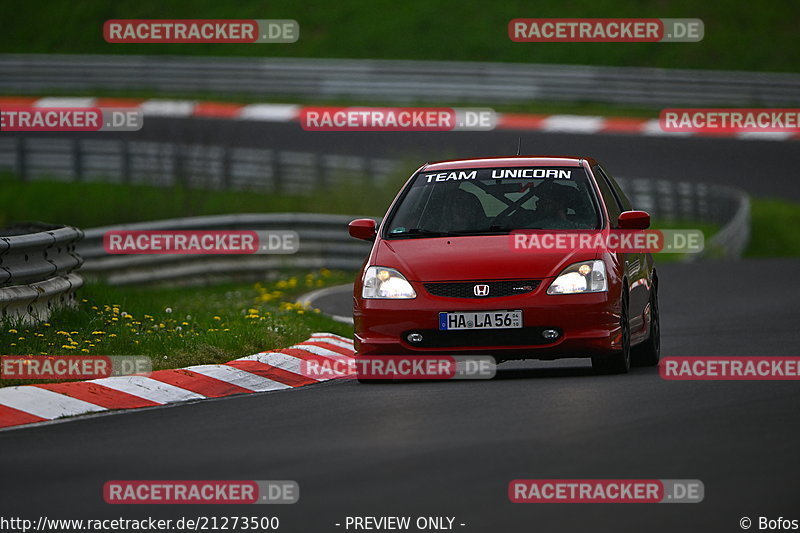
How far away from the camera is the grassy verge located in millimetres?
12031

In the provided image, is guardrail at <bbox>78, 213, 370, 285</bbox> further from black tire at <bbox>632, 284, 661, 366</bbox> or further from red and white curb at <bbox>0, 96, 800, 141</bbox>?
red and white curb at <bbox>0, 96, 800, 141</bbox>

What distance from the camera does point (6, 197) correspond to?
101 ft

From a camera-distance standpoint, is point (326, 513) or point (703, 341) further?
point (703, 341)

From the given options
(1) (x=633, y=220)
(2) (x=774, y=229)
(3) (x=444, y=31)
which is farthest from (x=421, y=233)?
(3) (x=444, y=31)

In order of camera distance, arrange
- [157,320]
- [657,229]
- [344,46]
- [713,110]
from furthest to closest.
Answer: [344,46] < [713,110] < [657,229] < [157,320]

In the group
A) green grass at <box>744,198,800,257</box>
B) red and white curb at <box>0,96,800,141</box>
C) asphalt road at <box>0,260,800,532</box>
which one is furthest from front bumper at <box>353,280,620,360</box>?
red and white curb at <box>0,96,800,141</box>

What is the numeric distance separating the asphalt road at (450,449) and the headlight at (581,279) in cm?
60

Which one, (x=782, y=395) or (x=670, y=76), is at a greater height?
(x=670, y=76)

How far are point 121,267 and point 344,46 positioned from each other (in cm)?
2583

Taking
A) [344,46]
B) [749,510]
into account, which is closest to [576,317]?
[749,510]

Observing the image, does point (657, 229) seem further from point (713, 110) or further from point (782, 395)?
point (782, 395)

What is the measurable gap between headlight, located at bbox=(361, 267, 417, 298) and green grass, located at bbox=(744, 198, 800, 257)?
56.5 ft

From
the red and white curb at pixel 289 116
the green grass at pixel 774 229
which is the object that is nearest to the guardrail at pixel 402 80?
the red and white curb at pixel 289 116

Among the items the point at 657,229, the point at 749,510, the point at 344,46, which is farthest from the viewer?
the point at 344,46
